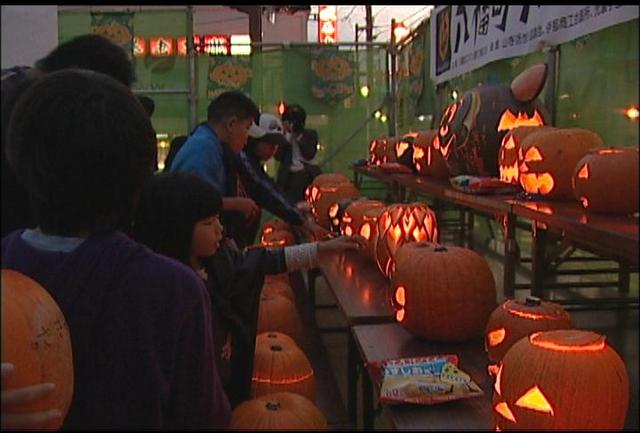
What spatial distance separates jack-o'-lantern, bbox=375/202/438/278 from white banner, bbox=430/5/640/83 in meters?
1.17

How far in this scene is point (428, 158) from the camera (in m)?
5.08

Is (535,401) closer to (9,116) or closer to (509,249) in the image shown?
(509,249)

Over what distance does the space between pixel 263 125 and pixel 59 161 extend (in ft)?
13.9

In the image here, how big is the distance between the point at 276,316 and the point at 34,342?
126 inches

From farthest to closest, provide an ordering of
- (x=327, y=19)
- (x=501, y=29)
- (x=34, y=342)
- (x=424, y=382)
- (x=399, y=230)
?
(x=501, y=29) < (x=399, y=230) < (x=327, y=19) < (x=424, y=382) < (x=34, y=342)

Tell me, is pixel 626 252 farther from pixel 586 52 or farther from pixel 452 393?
pixel 586 52

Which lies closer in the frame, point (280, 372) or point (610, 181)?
point (610, 181)

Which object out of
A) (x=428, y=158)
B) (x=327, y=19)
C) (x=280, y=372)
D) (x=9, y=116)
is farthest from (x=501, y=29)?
(x=9, y=116)

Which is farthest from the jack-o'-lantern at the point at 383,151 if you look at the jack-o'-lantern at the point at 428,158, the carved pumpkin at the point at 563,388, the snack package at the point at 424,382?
the carved pumpkin at the point at 563,388

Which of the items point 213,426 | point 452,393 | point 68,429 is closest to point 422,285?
point 452,393

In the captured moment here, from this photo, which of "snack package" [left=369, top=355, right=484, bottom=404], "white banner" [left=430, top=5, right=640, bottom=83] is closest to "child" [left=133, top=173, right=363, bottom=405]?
"snack package" [left=369, top=355, right=484, bottom=404]

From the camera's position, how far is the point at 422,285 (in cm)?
277

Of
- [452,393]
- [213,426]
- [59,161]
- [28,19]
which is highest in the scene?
[28,19]

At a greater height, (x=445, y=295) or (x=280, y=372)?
(x=445, y=295)
